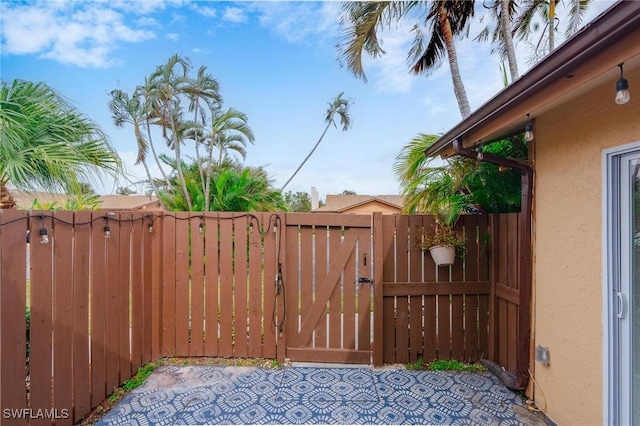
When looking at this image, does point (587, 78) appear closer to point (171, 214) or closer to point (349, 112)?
point (171, 214)

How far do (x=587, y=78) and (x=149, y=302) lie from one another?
4602 mm

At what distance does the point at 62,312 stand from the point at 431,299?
3.82 metres

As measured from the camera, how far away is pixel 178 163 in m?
9.30

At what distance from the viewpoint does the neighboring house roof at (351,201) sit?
2443 centimetres

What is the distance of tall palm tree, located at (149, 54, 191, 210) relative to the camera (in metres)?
8.73

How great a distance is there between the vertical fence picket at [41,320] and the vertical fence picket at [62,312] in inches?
1.9

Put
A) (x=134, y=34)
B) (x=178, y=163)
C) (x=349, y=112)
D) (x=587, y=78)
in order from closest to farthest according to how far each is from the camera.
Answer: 1. (x=587, y=78)
2. (x=134, y=34)
3. (x=178, y=163)
4. (x=349, y=112)

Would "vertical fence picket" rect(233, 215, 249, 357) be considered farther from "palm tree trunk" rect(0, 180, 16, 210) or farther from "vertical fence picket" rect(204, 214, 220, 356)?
"palm tree trunk" rect(0, 180, 16, 210)

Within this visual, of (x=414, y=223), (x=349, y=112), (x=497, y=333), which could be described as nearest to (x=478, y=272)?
(x=497, y=333)

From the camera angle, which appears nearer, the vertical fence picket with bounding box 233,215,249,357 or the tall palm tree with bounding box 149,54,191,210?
the vertical fence picket with bounding box 233,215,249,357

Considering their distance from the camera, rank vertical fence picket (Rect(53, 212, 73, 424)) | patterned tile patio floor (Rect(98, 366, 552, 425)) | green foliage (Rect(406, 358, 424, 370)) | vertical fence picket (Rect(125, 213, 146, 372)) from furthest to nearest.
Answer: green foliage (Rect(406, 358, 424, 370)), vertical fence picket (Rect(125, 213, 146, 372)), patterned tile patio floor (Rect(98, 366, 552, 425)), vertical fence picket (Rect(53, 212, 73, 424))

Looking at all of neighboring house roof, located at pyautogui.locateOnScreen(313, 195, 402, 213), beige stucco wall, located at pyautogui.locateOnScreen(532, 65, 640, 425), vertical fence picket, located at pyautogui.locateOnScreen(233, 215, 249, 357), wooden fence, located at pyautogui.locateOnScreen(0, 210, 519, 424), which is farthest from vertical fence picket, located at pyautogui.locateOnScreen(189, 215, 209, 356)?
neighboring house roof, located at pyautogui.locateOnScreen(313, 195, 402, 213)

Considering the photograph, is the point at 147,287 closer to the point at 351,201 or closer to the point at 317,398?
the point at 317,398

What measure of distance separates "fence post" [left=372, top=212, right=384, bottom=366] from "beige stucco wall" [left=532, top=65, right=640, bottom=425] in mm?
1599
